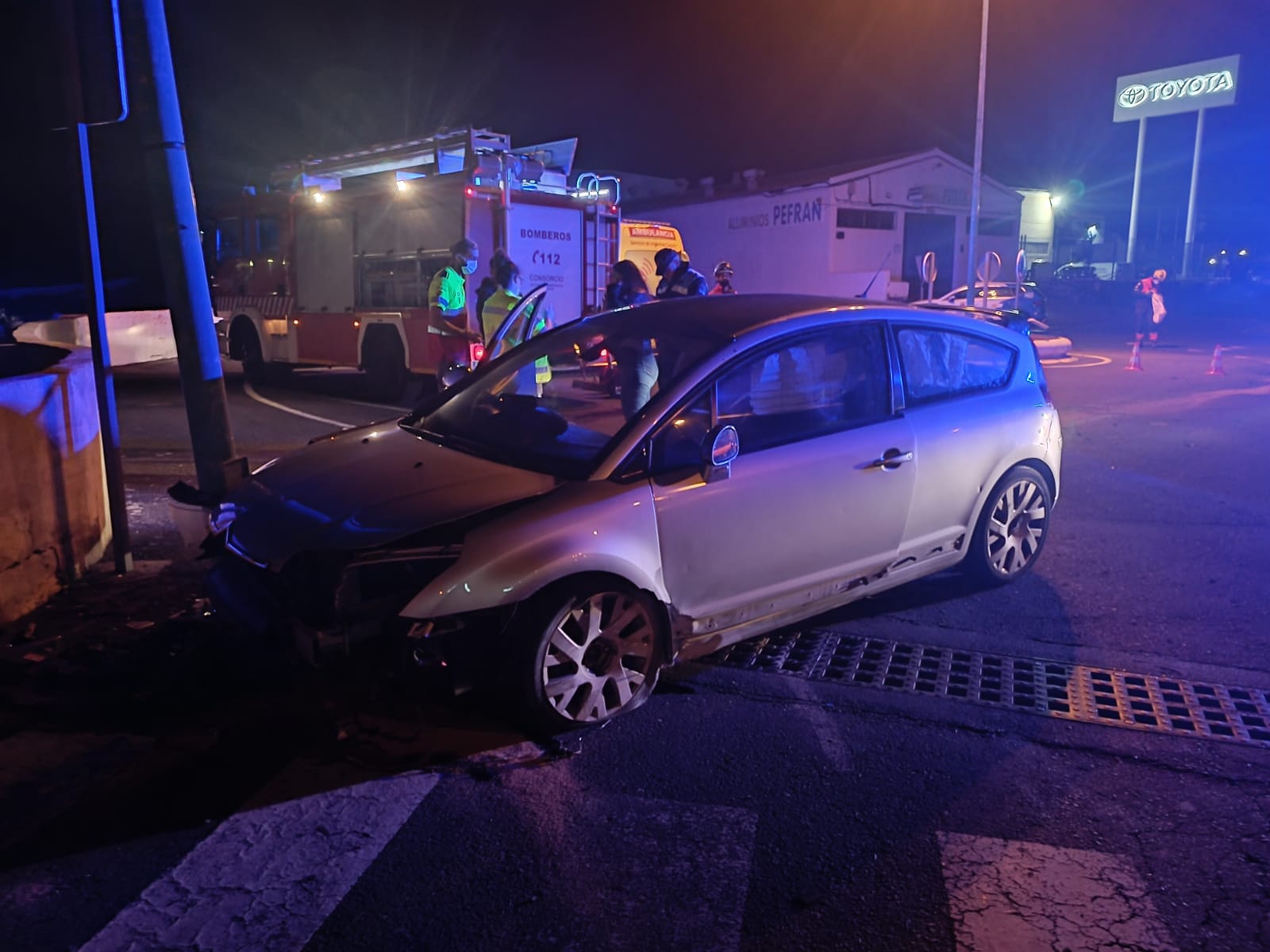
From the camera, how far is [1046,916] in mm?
2818

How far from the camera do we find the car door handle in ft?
15.1

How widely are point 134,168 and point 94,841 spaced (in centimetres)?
4181

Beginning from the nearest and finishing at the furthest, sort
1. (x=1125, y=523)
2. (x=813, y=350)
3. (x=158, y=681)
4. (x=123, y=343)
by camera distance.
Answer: (x=158, y=681), (x=813, y=350), (x=1125, y=523), (x=123, y=343)

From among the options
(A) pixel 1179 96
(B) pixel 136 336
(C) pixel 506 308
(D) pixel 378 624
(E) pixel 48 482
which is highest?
(A) pixel 1179 96

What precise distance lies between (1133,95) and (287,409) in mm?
53811

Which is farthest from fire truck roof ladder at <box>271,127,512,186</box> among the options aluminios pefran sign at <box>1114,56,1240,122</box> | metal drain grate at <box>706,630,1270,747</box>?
aluminios pefran sign at <box>1114,56,1240,122</box>

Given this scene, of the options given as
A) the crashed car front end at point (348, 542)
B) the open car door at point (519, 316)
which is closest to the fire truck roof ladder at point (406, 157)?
the open car door at point (519, 316)

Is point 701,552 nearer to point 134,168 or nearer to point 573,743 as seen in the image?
point 573,743

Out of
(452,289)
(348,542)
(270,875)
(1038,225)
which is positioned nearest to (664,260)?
(452,289)

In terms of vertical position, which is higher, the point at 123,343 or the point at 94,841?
the point at 123,343

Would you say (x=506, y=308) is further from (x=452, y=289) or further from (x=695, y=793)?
(x=695, y=793)

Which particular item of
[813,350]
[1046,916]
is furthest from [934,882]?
[813,350]

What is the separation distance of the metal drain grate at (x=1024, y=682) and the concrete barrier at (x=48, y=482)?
3.47 m

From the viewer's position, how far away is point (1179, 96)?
167 ft
